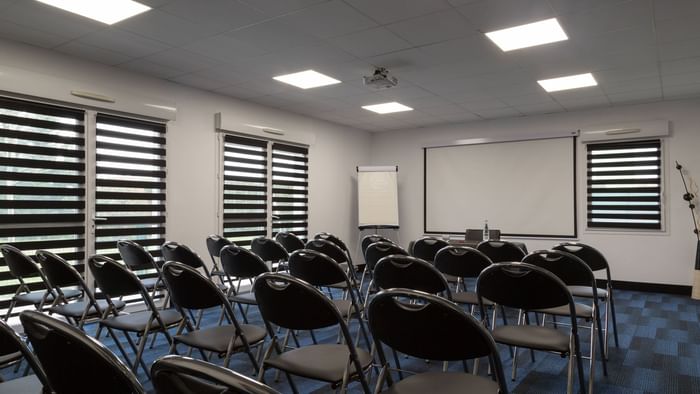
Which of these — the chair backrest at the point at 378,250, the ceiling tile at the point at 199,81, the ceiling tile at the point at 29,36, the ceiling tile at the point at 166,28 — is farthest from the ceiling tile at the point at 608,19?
the ceiling tile at the point at 29,36

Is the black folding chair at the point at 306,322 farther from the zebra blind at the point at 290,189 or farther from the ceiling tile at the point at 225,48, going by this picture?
the zebra blind at the point at 290,189

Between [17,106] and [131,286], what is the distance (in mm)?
2793

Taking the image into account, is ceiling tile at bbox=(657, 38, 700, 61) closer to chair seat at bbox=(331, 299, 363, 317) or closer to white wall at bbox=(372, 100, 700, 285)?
white wall at bbox=(372, 100, 700, 285)

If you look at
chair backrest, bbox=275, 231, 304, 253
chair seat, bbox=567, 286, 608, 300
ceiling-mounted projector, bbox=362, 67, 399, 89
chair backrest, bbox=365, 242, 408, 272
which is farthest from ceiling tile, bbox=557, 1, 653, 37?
chair backrest, bbox=275, 231, 304, 253

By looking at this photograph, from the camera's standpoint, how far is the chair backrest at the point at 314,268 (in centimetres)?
292

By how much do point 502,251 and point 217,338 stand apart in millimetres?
2328

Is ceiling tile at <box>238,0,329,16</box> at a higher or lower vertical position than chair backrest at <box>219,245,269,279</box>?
higher

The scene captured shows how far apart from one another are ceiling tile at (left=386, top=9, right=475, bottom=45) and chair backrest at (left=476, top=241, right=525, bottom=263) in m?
1.81

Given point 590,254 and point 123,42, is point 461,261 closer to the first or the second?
point 590,254

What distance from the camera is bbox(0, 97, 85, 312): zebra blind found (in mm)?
4227

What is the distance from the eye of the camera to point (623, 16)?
12.0 feet

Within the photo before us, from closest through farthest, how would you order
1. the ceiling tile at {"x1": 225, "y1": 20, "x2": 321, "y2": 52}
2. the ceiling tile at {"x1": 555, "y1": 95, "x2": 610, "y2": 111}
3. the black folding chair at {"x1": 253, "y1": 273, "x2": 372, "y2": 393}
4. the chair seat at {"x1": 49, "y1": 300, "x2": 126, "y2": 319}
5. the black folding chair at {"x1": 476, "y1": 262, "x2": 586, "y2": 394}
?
the black folding chair at {"x1": 253, "y1": 273, "x2": 372, "y2": 393} → the black folding chair at {"x1": 476, "y1": 262, "x2": 586, "y2": 394} → the chair seat at {"x1": 49, "y1": 300, "x2": 126, "y2": 319} → the ceiling tile at {"x1": 225, "y1": 20, "x2": 321, "y2": 52} → the ceiling tile at {"x1": 555, "y1": 95, "x2": 610, "y2": 111}

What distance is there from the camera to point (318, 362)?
198cm

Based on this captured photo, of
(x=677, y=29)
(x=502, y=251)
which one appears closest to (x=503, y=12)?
(x=677, y=29)
